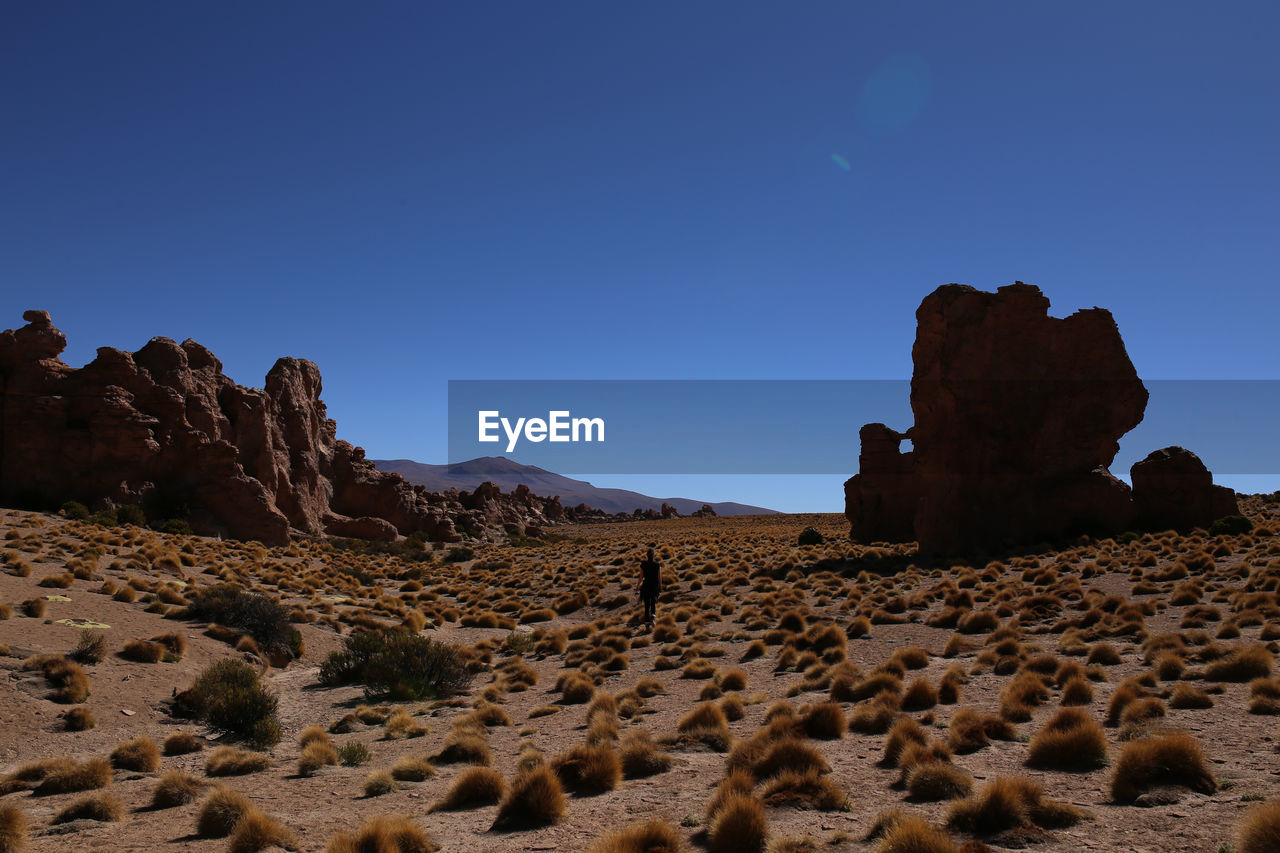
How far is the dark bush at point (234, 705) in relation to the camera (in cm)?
1100

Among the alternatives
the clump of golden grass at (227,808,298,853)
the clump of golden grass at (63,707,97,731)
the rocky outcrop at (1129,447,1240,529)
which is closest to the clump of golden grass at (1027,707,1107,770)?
the clump of golden grass at (227,808,298,853)

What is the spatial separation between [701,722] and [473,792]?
3.55 meters

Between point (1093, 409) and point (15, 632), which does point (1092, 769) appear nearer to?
point (15, 632)

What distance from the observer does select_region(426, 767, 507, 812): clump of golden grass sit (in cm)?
766

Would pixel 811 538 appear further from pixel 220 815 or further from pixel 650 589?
pixel 220 815

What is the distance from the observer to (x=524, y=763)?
28.8 feet

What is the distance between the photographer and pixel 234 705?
1128 cm

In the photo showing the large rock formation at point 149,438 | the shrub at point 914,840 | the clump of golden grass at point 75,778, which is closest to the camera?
the shrub at point 914,840

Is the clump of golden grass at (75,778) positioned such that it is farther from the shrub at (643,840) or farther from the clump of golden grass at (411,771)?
the shrub at (643,840)

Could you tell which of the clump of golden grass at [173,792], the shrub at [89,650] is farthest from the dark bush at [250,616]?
the clump of golden grass at [173,792]

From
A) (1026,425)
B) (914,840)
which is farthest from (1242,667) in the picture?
(1026,425)

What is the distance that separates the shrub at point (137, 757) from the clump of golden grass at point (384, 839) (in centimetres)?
486

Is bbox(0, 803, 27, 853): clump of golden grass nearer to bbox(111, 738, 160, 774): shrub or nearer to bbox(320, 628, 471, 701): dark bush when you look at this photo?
bbox(111, 738, 160, 774): shrub

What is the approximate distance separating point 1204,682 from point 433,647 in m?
13.1
